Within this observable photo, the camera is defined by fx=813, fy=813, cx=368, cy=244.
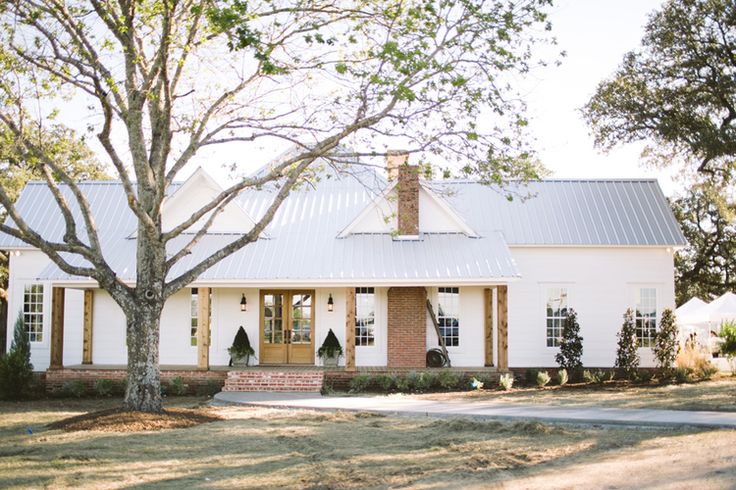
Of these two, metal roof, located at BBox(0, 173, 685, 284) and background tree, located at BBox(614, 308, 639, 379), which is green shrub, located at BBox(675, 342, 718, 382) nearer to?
background tree, located at BBox(614, 308, 639, 379)

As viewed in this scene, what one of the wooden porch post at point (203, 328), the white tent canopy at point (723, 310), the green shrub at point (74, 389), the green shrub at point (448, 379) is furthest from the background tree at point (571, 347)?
the green shrub at point (74, 389)

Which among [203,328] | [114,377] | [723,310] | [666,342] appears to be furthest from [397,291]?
[723,310]

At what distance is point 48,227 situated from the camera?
25.8m

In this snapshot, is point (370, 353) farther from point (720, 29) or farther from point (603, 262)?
point (720, 29)

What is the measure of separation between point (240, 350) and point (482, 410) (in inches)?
346

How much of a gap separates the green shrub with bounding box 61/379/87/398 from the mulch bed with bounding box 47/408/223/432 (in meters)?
6.35

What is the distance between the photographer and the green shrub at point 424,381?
21.1 meters

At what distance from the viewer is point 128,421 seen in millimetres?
14453

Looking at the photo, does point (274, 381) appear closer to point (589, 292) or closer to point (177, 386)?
point (177, 386)

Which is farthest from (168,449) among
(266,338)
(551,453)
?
(266,338)

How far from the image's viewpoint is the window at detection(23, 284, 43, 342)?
25.2m

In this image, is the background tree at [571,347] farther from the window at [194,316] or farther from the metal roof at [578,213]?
the window at [194,316]

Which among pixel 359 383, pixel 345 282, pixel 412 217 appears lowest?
pixel 359 383

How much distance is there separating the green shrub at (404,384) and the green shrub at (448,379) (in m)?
0.78
